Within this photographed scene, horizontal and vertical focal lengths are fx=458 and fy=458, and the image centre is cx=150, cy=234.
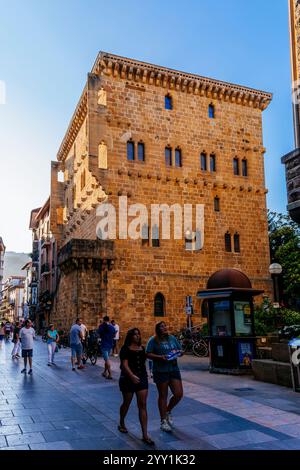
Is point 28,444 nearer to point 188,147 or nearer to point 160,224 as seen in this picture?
point 160,224

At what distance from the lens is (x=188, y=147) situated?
28.9 meters

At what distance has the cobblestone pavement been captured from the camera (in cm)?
659

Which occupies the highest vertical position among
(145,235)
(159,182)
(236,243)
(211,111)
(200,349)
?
(211,111)

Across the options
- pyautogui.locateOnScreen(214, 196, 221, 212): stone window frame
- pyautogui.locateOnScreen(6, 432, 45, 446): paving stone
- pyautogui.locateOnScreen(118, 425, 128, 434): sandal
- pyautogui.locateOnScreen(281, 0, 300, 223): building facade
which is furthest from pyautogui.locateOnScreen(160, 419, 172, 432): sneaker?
pyautogui.locateOnScreen(214, 196, 221, 212): stone window frame

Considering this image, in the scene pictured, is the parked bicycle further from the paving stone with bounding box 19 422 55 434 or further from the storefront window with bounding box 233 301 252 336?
the paving stone with bounding box 19 422 55 434

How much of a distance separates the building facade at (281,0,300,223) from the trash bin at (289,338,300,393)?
15.4ft

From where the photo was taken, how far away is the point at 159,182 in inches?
1085

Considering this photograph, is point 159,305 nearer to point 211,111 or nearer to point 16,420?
point 211,111

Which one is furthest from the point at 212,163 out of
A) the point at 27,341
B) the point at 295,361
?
the point at 295,361

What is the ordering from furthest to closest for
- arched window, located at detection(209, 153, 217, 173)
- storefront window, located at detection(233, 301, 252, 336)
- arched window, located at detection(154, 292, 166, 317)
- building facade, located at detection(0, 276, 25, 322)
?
1. building facade, located at detection(0, 276, 25, 322)
2. arched window, located at detection(209, 153, 217, 173)
3. arched window, located at detection(154, 292, 166, 317)
4. storefront window, located at detection(233, 301, 252, 336)

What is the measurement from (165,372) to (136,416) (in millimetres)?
1536

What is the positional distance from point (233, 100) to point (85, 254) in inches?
591

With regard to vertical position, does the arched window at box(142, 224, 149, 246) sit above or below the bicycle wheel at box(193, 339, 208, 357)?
above
